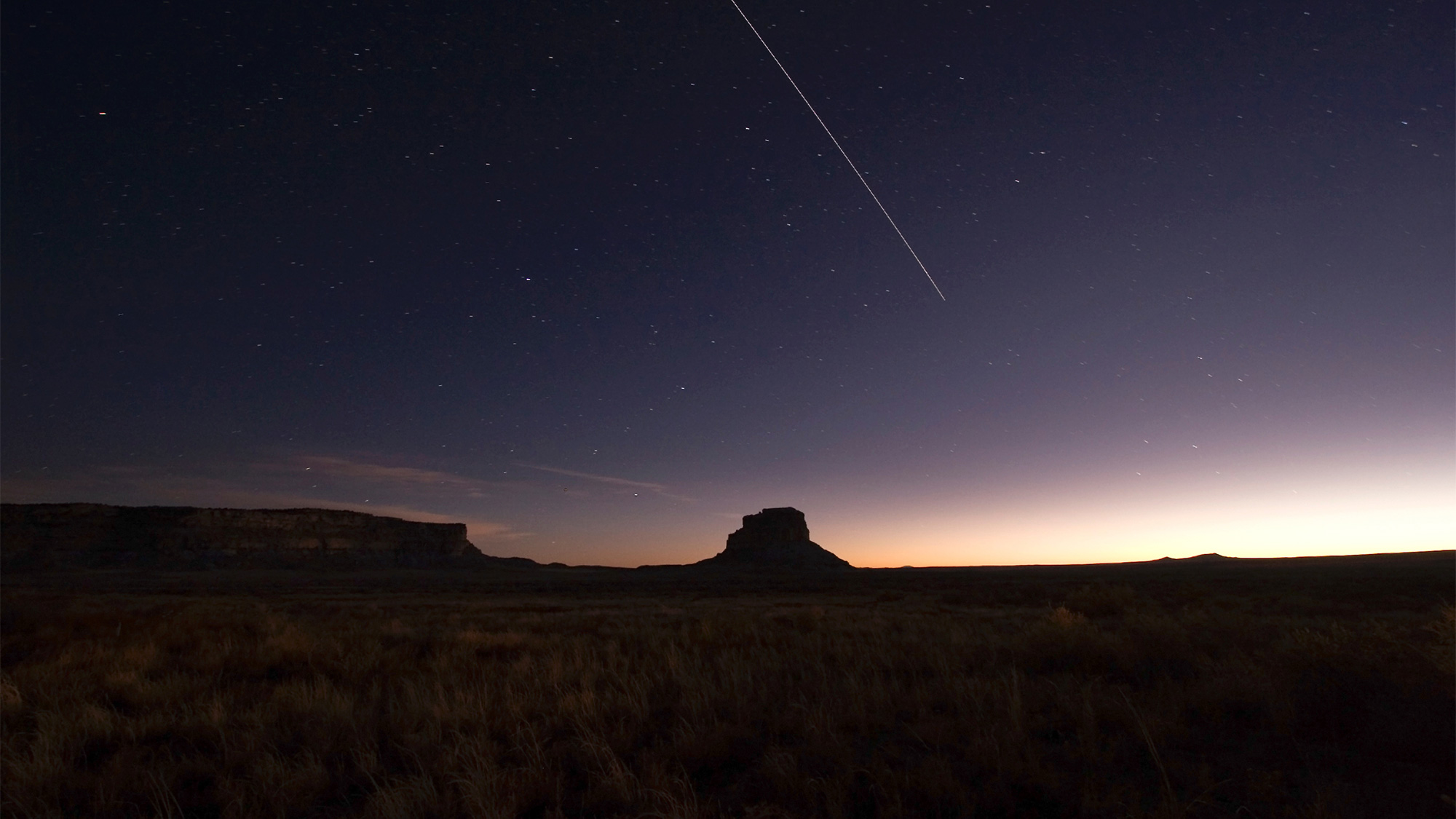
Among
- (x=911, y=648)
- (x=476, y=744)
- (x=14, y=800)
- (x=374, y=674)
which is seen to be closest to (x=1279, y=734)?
(x=911, y=648)

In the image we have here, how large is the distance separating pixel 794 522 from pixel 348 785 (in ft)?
544

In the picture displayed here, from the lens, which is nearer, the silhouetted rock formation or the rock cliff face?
the rock cliff face

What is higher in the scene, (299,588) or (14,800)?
(14,800)

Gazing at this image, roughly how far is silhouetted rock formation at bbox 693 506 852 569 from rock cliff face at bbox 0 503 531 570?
2672 inches

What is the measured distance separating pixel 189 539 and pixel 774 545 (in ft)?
361

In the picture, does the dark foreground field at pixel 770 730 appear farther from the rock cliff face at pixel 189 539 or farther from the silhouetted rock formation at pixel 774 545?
the silhouetted rock formation at pixel 774 545

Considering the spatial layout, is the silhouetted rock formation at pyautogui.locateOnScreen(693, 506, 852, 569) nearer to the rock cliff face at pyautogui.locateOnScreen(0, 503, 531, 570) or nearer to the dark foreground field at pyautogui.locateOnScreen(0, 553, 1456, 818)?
the rock cliff face at pyautogui.locateOnScreen(0, 503, 531, 570)

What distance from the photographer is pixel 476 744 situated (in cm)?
534

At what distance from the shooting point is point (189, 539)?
4218 inches

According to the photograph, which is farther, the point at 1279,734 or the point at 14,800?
the point at 1279,734

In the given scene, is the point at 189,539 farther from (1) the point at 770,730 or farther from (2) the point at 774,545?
(1) the point at 770,730

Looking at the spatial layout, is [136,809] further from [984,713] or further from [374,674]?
[984,713]

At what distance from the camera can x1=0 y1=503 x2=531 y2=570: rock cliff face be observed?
97.9 metres

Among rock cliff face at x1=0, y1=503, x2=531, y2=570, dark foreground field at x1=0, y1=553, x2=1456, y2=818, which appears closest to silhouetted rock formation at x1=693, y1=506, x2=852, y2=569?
rock cliff face at x1=0, y1=503, x2=531, y2=570
